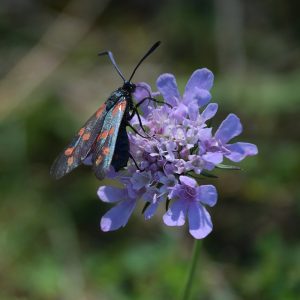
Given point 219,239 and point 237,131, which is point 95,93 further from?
point 237,131

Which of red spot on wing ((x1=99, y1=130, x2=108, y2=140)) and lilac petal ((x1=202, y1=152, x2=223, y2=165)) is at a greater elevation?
red spot on wing ((x1=99, y1=130, x2=108, y2=140))

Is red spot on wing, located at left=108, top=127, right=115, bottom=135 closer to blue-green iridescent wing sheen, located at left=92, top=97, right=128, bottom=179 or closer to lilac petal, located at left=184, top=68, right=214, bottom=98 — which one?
blue-green iridescent wing sheen, located at left=92, top=97, right=128, bottom=179

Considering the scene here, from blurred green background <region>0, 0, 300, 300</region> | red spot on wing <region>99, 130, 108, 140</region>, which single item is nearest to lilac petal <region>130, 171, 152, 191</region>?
red spot on wing <region>99, 130, 108, 140</region>

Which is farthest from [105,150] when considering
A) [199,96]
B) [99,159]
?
[199,96]

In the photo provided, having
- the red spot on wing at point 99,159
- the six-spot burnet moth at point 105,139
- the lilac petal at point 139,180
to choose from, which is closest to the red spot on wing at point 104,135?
the six-spot burnet moth at point 105,139

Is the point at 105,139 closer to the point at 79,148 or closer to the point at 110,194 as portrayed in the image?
the point at 79,148

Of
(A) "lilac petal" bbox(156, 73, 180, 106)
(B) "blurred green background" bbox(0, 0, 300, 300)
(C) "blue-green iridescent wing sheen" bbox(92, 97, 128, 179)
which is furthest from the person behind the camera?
(B) "blurred green background" bbox(0, 0, 300, 300)
